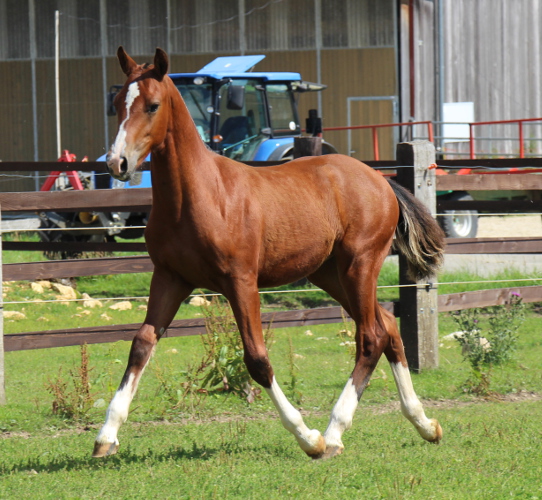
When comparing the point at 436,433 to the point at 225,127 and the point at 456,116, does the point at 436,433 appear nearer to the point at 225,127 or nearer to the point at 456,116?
the point at 225,127

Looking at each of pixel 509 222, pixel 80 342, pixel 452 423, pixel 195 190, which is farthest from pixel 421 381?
pixel 509 222

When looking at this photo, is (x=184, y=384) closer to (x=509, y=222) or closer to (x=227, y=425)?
(x=227, y=425)

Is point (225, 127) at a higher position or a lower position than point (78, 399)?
Answer: higher

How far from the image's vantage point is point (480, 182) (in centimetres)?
840

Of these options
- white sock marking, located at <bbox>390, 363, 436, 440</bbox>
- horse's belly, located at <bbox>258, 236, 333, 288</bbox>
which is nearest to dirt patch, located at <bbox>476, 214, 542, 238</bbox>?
white sock marking, located at <bbox>390, 363, 436, 440</bbox>

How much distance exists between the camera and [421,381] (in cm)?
709

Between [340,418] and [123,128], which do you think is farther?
[340,418]

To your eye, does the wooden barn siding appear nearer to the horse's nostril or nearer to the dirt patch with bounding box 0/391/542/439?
the dirt patch with bounding box 0/391/542/439

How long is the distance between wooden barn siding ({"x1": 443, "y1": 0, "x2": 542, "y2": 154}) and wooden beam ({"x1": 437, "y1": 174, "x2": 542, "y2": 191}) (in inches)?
601

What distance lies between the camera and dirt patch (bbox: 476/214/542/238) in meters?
17.6

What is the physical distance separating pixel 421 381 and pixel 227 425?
2.04 m

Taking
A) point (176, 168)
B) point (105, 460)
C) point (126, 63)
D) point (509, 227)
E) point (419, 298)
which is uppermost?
point (126, 63)

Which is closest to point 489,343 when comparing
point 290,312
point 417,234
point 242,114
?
point 290,312

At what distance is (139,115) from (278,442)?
227cm
